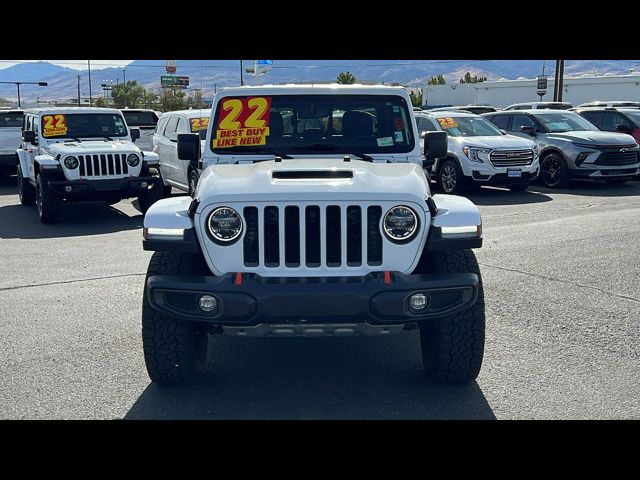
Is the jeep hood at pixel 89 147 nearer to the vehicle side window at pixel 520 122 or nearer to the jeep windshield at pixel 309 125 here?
the jeep windshield at pixel 309 125

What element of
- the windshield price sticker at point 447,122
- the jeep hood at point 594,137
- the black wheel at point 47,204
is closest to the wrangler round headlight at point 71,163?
the black wheel at point 47,204

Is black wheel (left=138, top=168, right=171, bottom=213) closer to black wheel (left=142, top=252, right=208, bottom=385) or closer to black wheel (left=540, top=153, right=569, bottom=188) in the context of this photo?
black wheel (left=142, top=252, right=208, bottom=385)

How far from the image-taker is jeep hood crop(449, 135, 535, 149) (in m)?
14.0

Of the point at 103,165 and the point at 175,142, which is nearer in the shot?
the point at 103,165

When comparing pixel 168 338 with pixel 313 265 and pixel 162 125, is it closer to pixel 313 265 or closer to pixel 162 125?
pixel 313 265

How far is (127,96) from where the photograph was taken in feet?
245

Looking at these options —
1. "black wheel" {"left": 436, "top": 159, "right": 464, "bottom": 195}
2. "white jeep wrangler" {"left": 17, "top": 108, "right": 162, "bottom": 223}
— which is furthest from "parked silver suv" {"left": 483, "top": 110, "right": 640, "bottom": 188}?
"white jeep wrangler" {"left": 17, "top": 108, "right": 162, "bottom": 223}

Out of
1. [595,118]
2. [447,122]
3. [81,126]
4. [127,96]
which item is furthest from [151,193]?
[127,96]

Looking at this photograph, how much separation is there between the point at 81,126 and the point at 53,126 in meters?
0.45

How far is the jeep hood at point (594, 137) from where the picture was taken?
14.6 m

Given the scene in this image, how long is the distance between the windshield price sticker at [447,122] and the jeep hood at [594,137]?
200 cm

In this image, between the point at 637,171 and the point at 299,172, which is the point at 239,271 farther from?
the point at 637,171

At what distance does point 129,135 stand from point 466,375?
963cm
